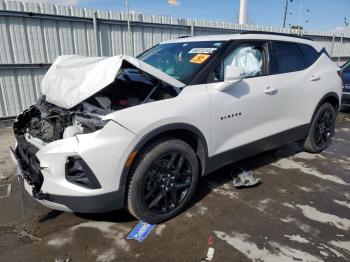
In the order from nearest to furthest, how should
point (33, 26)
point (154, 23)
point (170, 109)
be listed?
point (170, 109), point (33, 26), point (154, 23)

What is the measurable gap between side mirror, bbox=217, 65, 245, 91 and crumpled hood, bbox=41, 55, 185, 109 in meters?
0.46

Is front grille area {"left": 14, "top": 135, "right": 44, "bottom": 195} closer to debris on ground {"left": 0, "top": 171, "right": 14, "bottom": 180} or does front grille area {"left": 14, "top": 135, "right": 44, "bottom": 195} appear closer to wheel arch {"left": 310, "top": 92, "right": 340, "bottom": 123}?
debris on ground {"left": 0, "top": 171, "right": 14, "bottom": 180}

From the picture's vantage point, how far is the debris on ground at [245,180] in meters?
3.81

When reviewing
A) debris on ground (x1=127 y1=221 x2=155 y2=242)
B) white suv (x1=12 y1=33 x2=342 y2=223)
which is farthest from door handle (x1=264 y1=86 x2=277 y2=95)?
debris on ground (x1=127 y1=221 x2=155 y2=242)

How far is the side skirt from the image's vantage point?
3387mm

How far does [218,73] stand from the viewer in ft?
10.8

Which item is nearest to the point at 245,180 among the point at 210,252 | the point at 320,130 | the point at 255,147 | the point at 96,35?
the point at 255,147

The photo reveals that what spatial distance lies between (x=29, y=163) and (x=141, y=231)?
1.24 m

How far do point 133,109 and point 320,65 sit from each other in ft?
11.1

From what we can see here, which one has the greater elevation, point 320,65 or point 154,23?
point 154,23

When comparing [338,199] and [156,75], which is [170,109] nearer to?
[156,75]

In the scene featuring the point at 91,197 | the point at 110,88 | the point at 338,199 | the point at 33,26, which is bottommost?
the point at 338,199

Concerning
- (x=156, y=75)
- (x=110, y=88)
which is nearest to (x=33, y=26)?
(x=110, y=88)

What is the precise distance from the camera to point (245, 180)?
3.84 m
